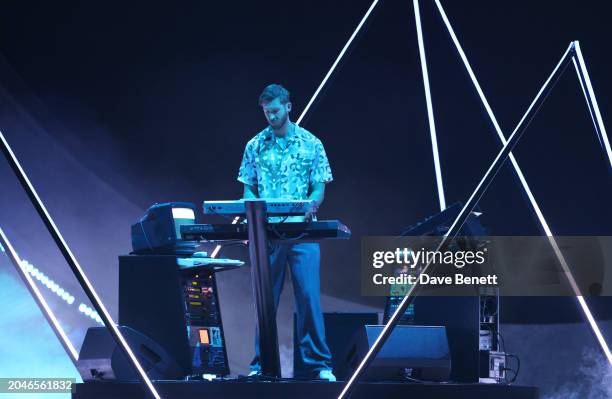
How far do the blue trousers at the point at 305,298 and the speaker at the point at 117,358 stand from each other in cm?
45

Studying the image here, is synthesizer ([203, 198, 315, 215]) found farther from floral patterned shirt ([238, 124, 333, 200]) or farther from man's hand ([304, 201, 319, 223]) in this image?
floral patterned shirt ([238, 124, 333, 200])

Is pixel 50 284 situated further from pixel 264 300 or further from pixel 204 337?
pixel 264 300

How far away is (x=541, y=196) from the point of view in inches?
243

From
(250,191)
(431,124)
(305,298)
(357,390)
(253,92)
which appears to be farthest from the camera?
(253,92)

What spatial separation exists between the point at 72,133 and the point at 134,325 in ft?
9.21

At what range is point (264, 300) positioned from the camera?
3889 millimetres

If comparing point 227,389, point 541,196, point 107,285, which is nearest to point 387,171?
point 541,196

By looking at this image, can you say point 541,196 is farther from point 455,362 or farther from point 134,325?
point 134,325

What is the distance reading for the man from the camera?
4230 mm

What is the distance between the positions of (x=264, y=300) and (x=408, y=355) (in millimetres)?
677

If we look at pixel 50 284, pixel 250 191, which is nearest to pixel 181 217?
pixel 250 191

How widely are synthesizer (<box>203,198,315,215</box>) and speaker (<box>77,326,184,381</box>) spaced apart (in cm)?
75

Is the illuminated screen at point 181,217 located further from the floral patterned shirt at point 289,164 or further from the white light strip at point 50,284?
the white light strip at point 50,284

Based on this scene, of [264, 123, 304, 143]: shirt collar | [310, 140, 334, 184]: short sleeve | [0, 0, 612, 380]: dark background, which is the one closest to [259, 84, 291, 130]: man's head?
[264, 123, 304, 143]: shirt collar
